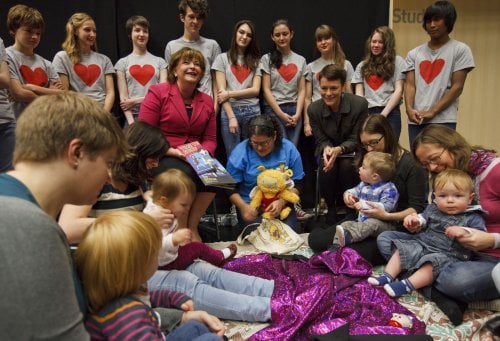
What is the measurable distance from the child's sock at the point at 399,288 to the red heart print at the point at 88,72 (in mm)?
2799

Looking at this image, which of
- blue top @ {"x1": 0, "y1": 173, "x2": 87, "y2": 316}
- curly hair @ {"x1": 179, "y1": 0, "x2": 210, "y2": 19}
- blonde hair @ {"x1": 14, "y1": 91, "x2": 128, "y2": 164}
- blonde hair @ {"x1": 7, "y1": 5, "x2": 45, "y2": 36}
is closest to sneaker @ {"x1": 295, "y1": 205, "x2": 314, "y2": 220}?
curly hair @ {"x1": 179, "y1": 0, "x2": 210, "y2": 19}

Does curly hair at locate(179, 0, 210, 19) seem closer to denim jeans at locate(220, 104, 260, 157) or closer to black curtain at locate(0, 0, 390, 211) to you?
black curtain at locate(0, 0, 390, 211)

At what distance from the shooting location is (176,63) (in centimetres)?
306

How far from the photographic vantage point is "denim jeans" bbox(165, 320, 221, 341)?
146cm

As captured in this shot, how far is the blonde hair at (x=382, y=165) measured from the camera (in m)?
2.66

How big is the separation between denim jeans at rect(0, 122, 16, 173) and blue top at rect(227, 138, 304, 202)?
1427 mm

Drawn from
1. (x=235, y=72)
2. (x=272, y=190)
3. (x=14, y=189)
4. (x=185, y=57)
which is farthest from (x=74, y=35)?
(x=14, y=189)

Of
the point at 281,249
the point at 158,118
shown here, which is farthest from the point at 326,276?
the point at 158,118

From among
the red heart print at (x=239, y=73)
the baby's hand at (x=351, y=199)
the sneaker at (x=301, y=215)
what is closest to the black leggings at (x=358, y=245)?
the baby's hand at (x=351, y=199)

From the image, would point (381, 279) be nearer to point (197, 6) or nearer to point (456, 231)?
point (456, 231)

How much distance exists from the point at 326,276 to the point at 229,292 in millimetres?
550

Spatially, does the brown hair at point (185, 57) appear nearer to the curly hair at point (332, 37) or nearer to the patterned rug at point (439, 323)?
the curly hair at point (332, 37)

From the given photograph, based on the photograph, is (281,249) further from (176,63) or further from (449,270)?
(176,63)

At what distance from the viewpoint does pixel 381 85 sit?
382 centimetres
